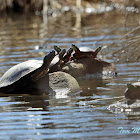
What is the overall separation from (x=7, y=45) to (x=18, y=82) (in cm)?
439

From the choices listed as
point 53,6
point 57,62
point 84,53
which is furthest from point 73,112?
point 53,6

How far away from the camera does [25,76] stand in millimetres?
5715

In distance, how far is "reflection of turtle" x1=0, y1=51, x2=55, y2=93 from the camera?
18.7 ft

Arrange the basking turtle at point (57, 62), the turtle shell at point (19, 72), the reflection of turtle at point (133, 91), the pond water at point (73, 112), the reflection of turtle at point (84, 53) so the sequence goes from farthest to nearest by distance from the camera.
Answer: the reflection of turtle at point (84, 53)
the basking turtle at point (57, 62)
the turtle shell at point (19, 72)
the reflection of turtle at point (133, 91)
the pond water at point (73, 112)

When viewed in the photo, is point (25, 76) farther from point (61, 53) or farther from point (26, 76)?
point (61, 53)

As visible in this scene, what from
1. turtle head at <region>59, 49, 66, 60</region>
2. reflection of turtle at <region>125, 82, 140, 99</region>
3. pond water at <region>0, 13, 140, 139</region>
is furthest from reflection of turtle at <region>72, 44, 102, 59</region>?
reflection of turtle at <region>125, 82, 140, 99</region>

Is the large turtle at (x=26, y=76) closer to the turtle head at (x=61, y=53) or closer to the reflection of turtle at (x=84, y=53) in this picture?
the turtle head at (x=61, y=53)

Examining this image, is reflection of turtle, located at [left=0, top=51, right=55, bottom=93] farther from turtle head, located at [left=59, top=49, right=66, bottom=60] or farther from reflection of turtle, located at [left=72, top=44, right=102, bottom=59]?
reflection of turtle, located at [left=72, top=44, right=102, bottom=59]

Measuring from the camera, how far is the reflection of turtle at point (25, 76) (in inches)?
224

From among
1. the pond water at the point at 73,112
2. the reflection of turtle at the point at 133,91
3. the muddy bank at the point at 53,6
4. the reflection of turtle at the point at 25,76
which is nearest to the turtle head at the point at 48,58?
the reflection of turtle at the point at 25,76

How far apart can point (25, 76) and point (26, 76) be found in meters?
0.02

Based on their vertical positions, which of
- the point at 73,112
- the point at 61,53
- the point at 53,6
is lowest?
the point at 73,112

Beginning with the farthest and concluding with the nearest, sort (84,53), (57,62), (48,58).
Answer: (84,53) → (57,62) → (48,58)

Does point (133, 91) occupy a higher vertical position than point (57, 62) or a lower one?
lower
